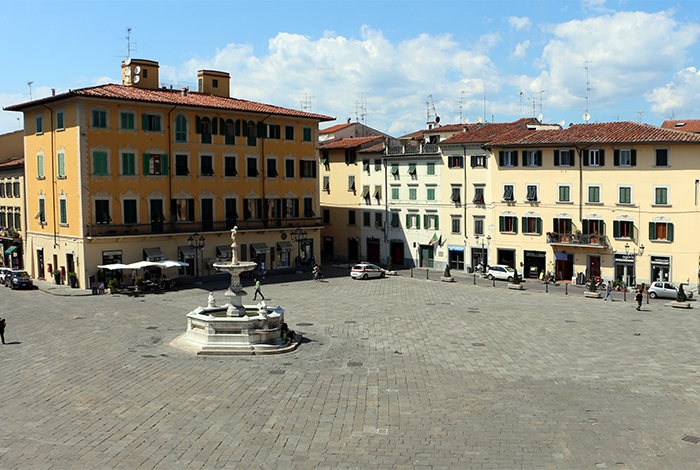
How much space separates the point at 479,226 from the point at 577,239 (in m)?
10.2

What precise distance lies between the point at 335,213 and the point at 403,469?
62.1 meters

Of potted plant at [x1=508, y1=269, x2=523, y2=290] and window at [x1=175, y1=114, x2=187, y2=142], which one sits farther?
window at [x1=175, y1=114, x2=187, y2=142]

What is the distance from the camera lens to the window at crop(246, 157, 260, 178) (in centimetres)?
6253

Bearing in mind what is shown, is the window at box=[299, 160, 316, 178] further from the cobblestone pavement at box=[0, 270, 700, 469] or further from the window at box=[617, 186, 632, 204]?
the window at box=[617, 186, 632, 204]

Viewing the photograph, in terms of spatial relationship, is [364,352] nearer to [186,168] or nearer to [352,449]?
[352,449]

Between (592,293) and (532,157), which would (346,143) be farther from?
(592,293)

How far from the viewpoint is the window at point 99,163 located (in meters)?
52.7

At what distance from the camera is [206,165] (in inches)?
2347

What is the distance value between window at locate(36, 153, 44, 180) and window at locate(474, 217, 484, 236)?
3982 cm

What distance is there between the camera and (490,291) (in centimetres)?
5447

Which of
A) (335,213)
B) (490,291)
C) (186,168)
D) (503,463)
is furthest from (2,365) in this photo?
(335,213)

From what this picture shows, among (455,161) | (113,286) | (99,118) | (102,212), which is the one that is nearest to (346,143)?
(455,161)

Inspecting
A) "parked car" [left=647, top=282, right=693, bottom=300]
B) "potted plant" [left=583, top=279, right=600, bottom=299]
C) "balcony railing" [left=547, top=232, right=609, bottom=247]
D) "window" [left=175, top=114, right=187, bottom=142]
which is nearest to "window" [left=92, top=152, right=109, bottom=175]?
"window" [left=175, top=114, right=187, bottom=142]

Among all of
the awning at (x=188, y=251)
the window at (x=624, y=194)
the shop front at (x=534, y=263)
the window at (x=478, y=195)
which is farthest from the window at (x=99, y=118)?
the window at (x=624, y=194)
